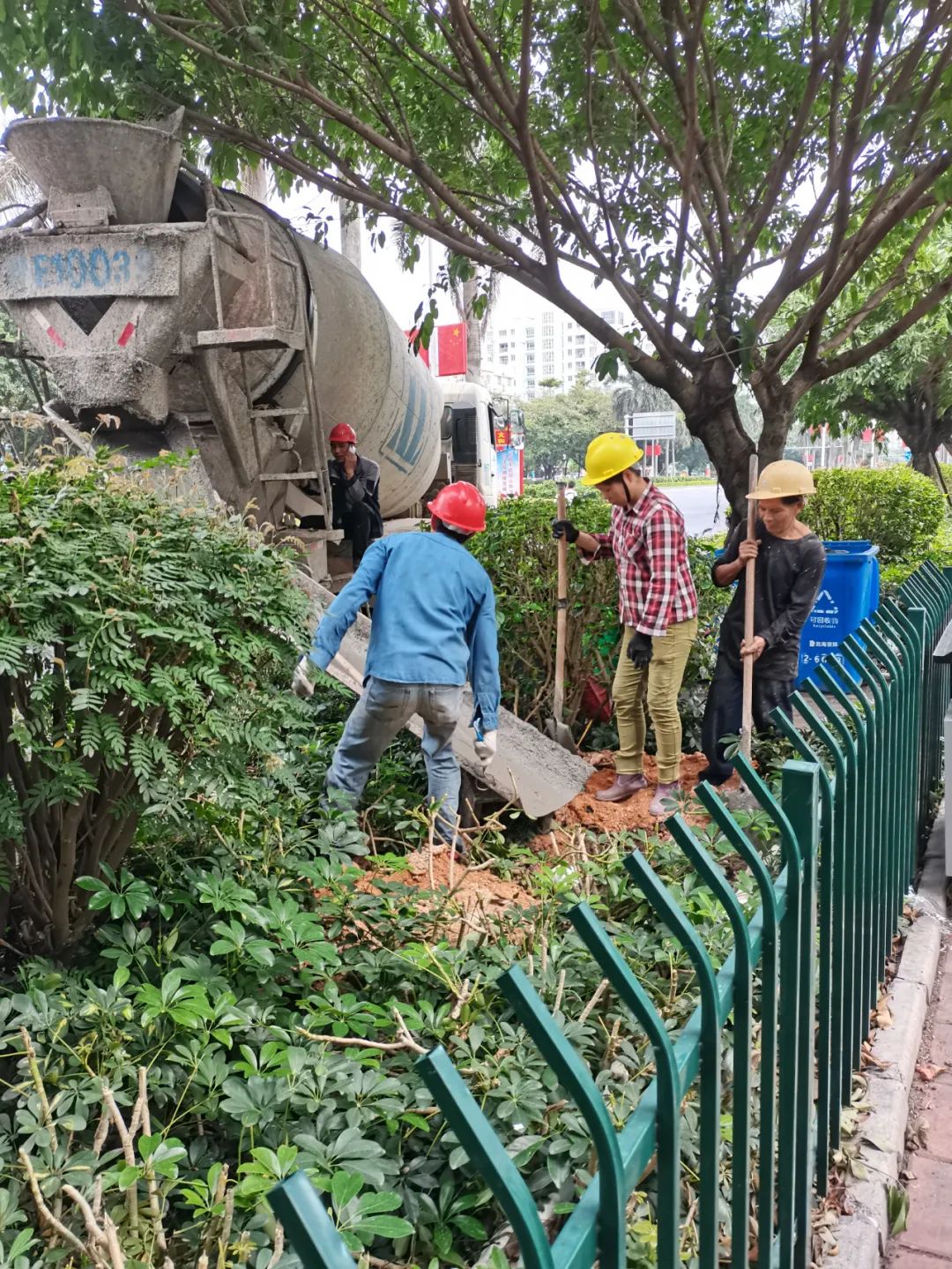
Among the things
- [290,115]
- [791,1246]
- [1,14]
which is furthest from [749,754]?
[1,14]

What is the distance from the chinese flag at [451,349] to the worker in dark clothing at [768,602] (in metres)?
15.9

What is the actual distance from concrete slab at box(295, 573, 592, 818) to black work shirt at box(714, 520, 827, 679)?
3.57ft

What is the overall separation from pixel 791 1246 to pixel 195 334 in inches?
219

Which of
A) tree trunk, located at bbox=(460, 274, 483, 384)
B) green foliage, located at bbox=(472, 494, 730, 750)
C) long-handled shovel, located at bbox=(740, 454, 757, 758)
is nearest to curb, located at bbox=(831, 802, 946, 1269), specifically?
long-handled shovel, located at bbox=(740, 454, 757, 758)

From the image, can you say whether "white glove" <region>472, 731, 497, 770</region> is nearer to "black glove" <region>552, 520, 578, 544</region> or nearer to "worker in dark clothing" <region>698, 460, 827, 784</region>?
"worker in dark clothing" <region>698, 460, 827, 784</region>

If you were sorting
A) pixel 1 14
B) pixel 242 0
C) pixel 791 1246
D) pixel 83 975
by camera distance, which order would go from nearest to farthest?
pixel 791 1246, pixel 83 975, pixel 1 14, pixel 242 0

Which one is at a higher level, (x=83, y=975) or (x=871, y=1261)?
(x=83, y=975)

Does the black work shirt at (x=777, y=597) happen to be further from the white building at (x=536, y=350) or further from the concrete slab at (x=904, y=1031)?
the white building at (x=536, y=350)

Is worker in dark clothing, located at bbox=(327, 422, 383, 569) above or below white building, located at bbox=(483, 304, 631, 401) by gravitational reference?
below

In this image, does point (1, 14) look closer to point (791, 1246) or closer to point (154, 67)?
point (154, 67)

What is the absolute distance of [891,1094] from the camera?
2.68 m

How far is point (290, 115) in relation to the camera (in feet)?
20.9

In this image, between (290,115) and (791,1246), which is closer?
(791,1246)

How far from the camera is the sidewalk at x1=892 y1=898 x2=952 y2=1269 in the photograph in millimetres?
2295
